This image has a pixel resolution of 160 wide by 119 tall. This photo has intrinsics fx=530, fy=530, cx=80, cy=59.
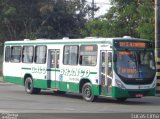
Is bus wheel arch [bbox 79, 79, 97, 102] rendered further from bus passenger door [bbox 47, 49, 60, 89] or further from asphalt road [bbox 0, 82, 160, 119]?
bus passenger door [bbox 47, 49, 60, 89]

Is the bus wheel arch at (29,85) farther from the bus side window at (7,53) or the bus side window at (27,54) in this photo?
the bus side window at (7,53)

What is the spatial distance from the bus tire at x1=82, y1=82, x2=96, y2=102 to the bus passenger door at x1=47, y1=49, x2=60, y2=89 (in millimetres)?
2173

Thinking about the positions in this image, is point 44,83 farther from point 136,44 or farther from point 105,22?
point 105,22

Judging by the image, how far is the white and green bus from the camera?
68.4ft

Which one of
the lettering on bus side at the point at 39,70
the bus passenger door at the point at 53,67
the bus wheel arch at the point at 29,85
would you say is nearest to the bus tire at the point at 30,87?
the bus wheel arch at the point at 29,85

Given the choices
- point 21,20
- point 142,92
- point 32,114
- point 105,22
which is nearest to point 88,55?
point 142,92

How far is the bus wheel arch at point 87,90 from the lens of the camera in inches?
854

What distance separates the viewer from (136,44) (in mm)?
21484

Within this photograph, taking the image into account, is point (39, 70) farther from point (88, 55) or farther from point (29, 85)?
point (88, 55)

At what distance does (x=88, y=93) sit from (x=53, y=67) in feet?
10.0

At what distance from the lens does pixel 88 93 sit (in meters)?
21.9

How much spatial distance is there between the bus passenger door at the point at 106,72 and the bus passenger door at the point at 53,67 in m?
3.21

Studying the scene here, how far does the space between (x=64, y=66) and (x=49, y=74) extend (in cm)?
129

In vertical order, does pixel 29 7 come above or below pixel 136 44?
above
